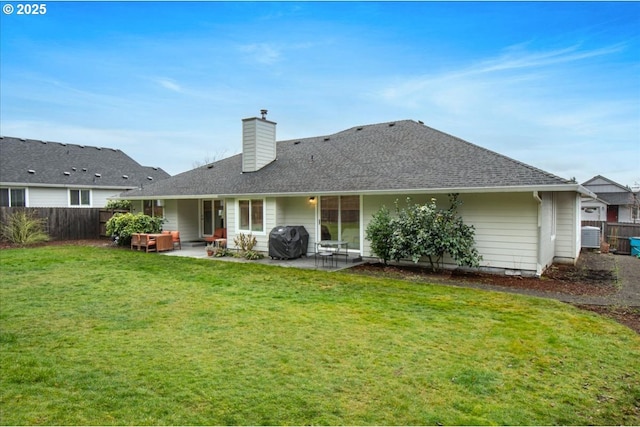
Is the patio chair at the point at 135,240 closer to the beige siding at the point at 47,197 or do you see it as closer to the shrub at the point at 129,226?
the shrub at the point at 129,226

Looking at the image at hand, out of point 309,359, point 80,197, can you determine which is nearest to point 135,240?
point 80,197

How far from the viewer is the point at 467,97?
571 inches

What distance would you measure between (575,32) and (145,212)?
1715cm

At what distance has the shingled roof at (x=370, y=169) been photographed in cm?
922

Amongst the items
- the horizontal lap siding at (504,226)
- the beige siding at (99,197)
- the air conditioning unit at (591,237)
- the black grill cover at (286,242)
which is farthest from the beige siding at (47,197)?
the air conditioning unit at (591,237)

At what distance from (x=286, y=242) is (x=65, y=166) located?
686 inches

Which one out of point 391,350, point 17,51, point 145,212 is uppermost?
point 17,51

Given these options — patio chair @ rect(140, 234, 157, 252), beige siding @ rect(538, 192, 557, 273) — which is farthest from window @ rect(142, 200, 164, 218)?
beige siding @ rect(538, 192, 557, 273)

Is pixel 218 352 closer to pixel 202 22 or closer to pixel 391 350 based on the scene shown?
pixel 391 350

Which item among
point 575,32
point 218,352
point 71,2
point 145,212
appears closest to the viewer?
point 218,352

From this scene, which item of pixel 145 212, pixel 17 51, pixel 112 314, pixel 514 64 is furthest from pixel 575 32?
pixel 145 212

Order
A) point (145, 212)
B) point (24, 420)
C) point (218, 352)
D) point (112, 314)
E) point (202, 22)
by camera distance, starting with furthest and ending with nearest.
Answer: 1. point (145, 212)
2. point (202, 22)
3. point (112, 314)
4. point (218, 352)
5. point (24, 420)

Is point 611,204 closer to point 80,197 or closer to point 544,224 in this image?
point 544,224

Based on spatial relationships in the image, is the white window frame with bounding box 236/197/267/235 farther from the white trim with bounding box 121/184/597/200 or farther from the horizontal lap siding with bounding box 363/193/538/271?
the horizontal lap siding with bounding box 363/193/538/271
